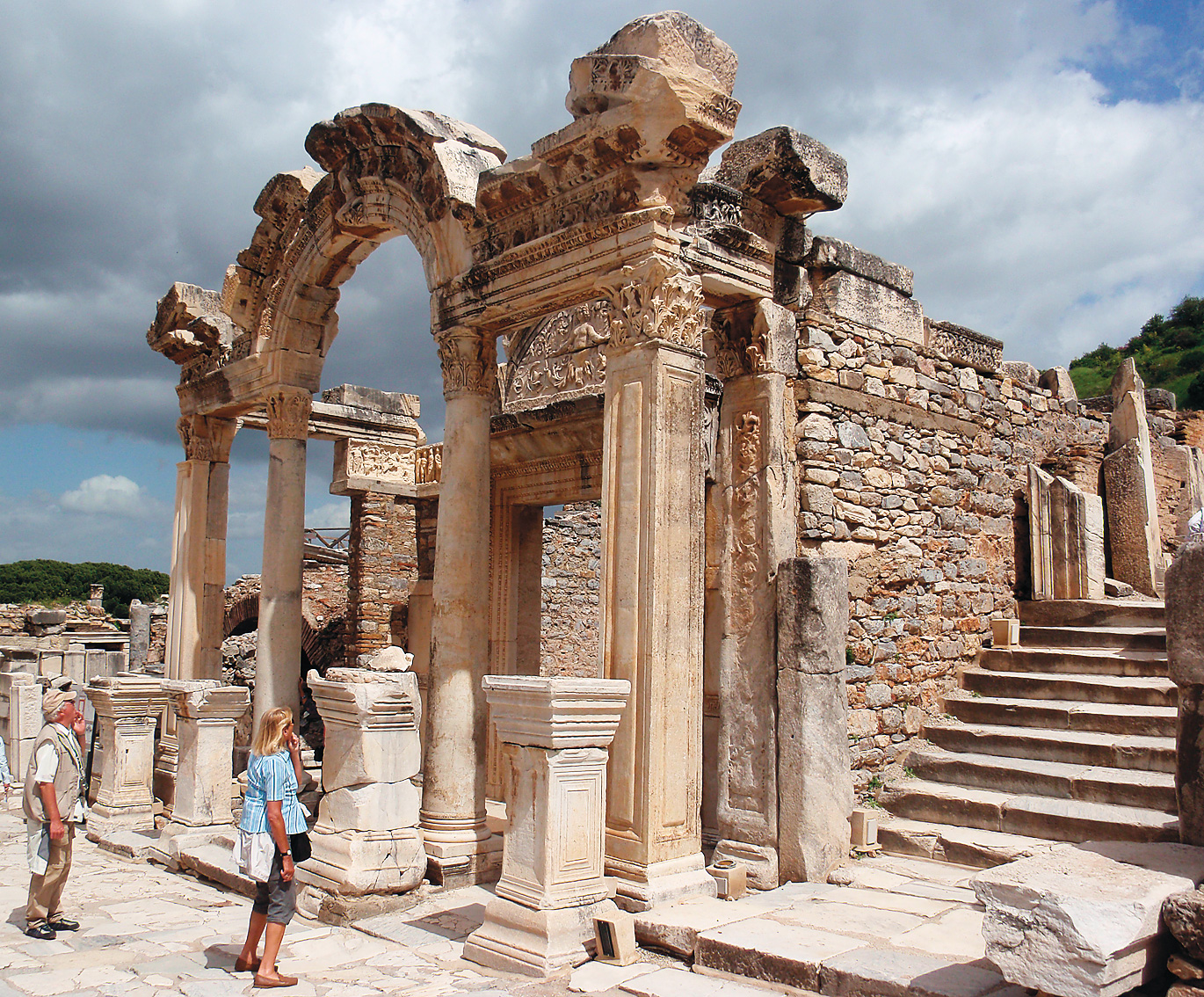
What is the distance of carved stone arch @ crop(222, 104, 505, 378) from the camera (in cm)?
826

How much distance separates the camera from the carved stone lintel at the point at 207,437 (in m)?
12.2

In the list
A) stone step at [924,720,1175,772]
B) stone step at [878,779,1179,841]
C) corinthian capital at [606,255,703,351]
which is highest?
corinthian capital at [606,255,703,351]

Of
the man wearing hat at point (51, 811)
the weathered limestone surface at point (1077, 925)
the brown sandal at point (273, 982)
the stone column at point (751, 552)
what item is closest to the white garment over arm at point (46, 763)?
the man wearing hat at point (51, 811)

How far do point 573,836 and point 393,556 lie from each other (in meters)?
10.7

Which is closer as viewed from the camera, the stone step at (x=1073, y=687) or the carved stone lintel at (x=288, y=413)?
the stone step at (x=1073, y=687)

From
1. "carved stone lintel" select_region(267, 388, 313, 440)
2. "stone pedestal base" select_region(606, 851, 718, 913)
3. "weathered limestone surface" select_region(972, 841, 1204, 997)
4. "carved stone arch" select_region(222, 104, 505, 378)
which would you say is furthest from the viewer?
"carved stone lintel" select_region(267, 388, 313, 440)

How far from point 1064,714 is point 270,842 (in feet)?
20.6

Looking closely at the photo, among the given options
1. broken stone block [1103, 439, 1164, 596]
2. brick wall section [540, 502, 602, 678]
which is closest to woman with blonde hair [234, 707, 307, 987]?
broken stone block [1103, 439, 1164, 596]

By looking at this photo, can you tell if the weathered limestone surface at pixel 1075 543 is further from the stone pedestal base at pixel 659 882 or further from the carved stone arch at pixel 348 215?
the carved stone arch at pixel 348 215

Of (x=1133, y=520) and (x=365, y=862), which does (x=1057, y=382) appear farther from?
(x=365, y=862)

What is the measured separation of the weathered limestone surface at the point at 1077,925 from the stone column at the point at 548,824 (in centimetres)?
232

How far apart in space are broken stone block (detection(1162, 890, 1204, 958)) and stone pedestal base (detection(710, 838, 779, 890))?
3420mm

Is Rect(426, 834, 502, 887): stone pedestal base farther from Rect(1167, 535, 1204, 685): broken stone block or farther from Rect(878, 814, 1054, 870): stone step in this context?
Rect(1167, 535, 1204, 685): broken stone block

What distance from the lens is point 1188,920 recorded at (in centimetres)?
361
